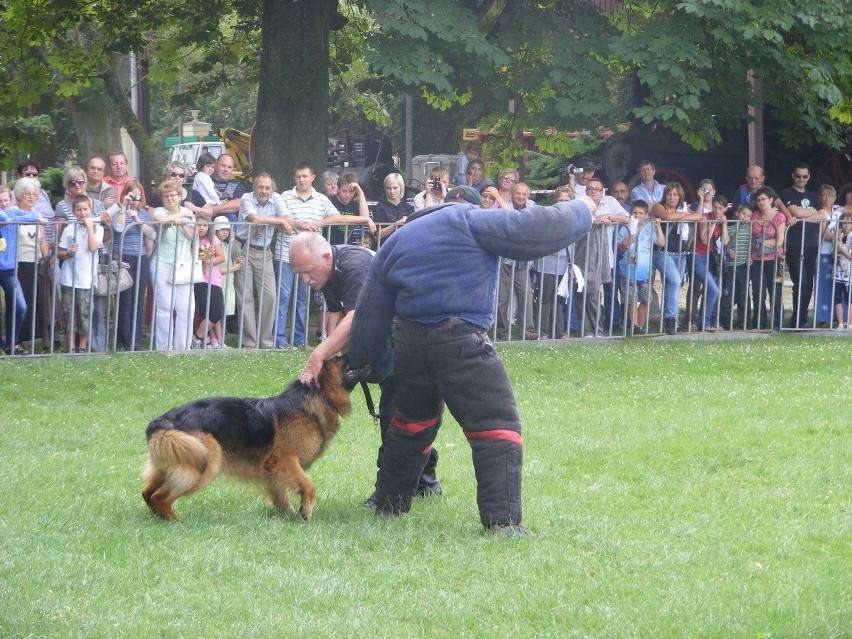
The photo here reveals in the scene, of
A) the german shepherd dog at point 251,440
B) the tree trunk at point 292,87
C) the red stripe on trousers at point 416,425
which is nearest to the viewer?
the german shepherd dog at point 251,440

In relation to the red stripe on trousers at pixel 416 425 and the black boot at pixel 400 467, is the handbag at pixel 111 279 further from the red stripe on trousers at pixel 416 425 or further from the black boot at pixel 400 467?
the red stripe on trousers at pixel 416 425

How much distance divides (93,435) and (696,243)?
8.24m

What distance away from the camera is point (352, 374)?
661 centimetres

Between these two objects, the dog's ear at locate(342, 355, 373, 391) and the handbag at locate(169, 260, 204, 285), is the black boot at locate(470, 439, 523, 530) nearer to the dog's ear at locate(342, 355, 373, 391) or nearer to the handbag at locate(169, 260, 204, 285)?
the dog's ear at locate(342, 355, 373, 391)

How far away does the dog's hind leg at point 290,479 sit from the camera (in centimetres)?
660

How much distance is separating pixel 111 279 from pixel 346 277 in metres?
5.73

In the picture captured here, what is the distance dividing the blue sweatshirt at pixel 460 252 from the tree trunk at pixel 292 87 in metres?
9.68

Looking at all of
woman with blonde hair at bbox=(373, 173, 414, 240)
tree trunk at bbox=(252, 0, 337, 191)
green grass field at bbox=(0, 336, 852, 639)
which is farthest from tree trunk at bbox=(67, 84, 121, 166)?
green grass field at bbox=(0, 336, 852, 639)

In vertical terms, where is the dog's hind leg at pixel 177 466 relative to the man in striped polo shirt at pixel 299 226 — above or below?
below

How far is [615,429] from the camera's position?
9.12 m

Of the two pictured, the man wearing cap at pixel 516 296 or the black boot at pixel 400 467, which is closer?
the black boot at pixel 400 467

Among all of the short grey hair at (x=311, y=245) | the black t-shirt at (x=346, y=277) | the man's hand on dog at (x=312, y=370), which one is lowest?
the man's hand on dog at (x=312, y=370)

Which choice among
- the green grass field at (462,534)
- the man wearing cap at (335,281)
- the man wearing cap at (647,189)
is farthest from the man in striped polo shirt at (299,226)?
the man wearing cap at (335,281)

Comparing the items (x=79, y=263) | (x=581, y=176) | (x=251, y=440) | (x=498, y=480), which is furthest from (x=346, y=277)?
(x=581, y=176)
